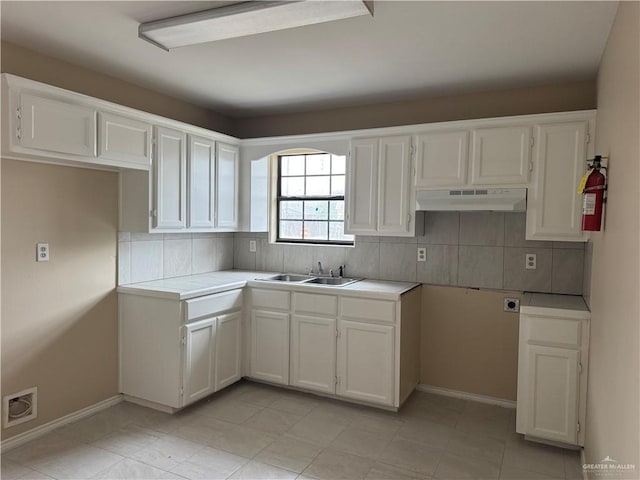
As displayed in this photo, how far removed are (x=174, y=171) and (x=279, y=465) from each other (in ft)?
7.29

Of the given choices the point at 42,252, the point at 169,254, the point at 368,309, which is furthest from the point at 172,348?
the point at 368,309

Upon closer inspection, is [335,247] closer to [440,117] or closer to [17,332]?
[440,117]

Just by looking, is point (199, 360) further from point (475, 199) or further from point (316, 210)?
point (475, 199)

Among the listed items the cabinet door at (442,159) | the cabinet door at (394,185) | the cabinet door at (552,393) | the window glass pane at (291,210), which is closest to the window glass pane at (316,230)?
the window glass pane at (291,210)

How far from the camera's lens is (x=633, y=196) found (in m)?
1.55

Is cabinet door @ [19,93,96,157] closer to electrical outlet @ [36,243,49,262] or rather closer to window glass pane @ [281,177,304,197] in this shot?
electrical outlet @ [36,243,49,262]

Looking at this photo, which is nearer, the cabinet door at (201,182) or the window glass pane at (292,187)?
the cabinet door at (201,182)

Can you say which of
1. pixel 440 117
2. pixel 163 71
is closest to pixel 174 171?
pixel 163 71

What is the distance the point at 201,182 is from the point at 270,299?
1.13 metres

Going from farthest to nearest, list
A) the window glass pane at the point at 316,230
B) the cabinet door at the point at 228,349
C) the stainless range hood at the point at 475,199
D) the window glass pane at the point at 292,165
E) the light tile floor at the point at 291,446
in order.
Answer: the window glass pane at the point at 292,165
the window glass pane at the point at 316,230
the cabinet door at the point at 228,349
the stainless range hood at the point at 475,199
the light tile floor at the point at 291,446

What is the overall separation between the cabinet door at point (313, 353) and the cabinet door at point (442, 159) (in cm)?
132

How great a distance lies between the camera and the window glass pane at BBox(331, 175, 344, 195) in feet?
13.7

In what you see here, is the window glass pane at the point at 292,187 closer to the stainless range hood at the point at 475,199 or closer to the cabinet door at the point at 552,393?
the stainless range hood at the point at 475,199

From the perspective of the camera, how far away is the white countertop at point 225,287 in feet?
10.6
